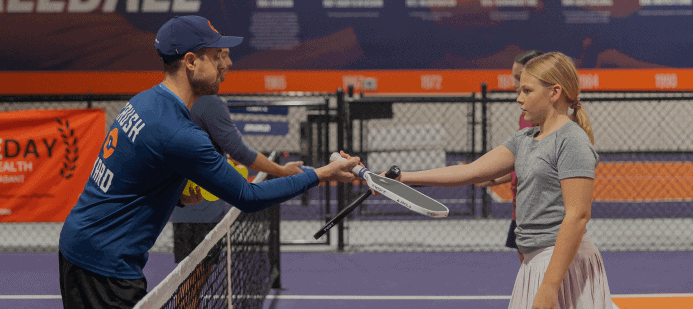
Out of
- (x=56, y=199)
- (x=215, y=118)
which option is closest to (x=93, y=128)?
(x=56, y=199)

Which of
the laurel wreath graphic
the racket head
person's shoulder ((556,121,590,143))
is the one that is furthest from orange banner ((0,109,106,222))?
person's shoulder ((556,121,590,143))

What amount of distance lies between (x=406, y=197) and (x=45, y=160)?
5.77 m

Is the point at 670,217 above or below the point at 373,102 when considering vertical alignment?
below

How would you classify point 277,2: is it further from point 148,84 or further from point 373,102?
point 373,102

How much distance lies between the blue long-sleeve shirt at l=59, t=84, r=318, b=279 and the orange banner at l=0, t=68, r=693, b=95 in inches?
451

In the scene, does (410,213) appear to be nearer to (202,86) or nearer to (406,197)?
(406,197)

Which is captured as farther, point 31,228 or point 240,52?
point 240,52

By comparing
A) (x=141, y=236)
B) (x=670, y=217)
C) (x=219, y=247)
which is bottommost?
→ (x=670, y=217)

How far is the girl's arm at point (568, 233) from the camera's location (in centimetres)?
237

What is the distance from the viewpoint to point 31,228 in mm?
8312

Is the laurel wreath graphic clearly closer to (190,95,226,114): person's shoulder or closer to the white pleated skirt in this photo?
(190,95,226,114): person's shoulder

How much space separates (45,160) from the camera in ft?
23.1

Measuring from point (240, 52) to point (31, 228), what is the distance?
686 centimetres

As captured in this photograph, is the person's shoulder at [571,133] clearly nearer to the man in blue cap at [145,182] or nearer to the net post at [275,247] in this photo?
the man in blue cap at [145,182]
